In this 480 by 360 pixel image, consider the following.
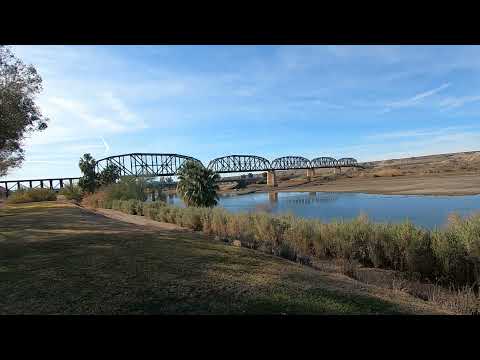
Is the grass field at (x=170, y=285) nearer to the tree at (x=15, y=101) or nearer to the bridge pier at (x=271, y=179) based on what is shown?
the tree at (x=15, y=101)

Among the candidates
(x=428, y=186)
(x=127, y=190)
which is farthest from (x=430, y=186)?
(x=127, y=190)

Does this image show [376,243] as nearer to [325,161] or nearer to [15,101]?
[15,101]

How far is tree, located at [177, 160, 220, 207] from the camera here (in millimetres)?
29234

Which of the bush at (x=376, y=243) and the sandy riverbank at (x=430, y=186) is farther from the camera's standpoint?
the sandy riverbank at (x=430, y=186)

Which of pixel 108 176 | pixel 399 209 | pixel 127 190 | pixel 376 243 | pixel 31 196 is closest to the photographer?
pixel 376 243

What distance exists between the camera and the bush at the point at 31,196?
4003 cm

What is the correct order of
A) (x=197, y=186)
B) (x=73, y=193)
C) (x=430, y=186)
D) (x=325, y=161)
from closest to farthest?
(x=197, y=186)
(x=430, y=186)
(x=73, y=193)
(x=325, y=161)

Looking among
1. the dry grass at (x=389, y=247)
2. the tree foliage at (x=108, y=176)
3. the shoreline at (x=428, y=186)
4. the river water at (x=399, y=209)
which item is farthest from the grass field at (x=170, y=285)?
the tree foliage at (x=108, y=176)

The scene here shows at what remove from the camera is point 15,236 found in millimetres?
11094

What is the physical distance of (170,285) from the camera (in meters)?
5.34

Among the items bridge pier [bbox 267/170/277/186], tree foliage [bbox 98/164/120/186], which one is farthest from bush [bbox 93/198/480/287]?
bridge pier [bbox 267/170/277/186]

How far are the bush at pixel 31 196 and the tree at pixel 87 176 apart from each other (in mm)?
6210

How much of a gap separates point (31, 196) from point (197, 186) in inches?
980
